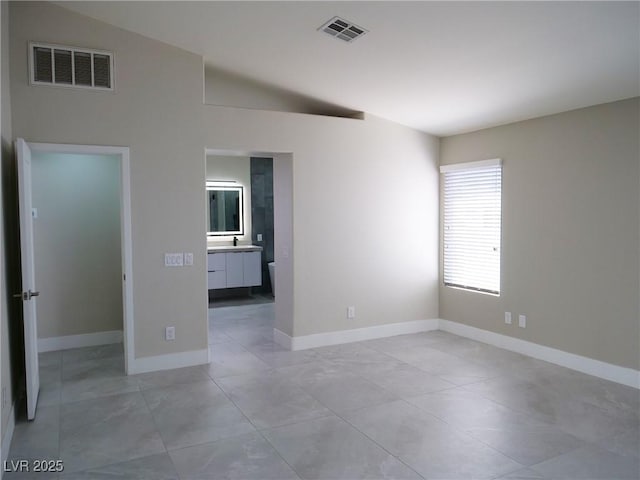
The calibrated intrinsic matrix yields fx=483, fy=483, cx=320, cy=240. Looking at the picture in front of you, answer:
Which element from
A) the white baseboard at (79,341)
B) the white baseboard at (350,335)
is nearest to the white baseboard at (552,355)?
the white baseboard at (350,335)

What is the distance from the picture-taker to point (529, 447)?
124 inches

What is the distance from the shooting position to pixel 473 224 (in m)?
5.77

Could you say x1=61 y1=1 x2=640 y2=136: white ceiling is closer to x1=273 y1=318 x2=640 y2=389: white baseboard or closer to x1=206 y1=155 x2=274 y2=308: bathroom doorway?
x1=273 y1=318 x2=640 y2=389: white baseboard

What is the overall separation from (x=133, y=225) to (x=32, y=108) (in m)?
1.29

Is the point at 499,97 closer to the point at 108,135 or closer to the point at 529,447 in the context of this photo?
the point at 529,447

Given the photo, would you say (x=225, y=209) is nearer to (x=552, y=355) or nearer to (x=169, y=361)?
(x=169, y=361)

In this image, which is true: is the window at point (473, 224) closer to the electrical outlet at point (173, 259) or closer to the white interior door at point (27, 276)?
the electrical outlet at point (173, 259)

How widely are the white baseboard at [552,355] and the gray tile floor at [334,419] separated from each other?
0.38 feet

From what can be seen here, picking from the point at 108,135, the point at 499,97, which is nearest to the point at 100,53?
the point at 108,135

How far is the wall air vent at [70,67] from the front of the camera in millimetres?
4137

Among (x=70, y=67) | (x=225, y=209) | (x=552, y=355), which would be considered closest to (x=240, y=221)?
(x=225, y=209)

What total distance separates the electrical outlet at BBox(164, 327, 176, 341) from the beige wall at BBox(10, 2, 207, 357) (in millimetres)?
38

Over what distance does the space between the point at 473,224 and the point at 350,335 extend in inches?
77.8

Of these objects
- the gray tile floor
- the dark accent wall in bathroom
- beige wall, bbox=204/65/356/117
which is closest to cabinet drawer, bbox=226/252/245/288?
the dark accent wall in bathroom
